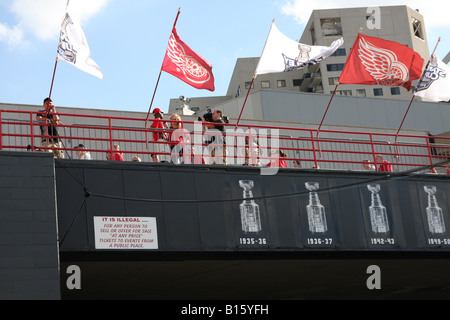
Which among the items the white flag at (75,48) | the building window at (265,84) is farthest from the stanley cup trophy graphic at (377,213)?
the building window at (265,84)

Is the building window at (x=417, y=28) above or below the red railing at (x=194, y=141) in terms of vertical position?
above

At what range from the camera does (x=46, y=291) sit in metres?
16.8

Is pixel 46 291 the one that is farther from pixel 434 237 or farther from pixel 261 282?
pixel 434 237

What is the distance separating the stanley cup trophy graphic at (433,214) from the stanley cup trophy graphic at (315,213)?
3954 mm

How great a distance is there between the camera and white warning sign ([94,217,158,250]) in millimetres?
18828

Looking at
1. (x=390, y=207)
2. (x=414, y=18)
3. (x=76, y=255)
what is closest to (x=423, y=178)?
(x=390, y=207)

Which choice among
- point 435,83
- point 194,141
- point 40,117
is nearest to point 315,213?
point 194,141

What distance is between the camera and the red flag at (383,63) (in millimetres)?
24266

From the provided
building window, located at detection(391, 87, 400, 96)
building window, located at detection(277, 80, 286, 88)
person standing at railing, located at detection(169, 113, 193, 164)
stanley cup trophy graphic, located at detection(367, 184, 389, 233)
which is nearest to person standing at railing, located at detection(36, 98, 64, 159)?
person standing at railing, located at detection(169, 113, 193, 164)

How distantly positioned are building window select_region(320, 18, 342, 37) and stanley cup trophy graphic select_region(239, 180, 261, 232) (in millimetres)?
84084

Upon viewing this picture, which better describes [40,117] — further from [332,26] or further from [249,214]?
[332,26]

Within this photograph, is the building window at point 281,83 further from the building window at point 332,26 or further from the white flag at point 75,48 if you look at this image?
the white flag at point 75,48

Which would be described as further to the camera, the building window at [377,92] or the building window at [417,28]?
the building window at [417,28]

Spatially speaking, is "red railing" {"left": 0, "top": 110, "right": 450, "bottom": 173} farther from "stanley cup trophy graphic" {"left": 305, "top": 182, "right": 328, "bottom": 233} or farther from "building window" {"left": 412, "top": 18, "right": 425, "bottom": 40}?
"building window" {"left": 412, "top": 18, "right": 425, "bottom": 40}
